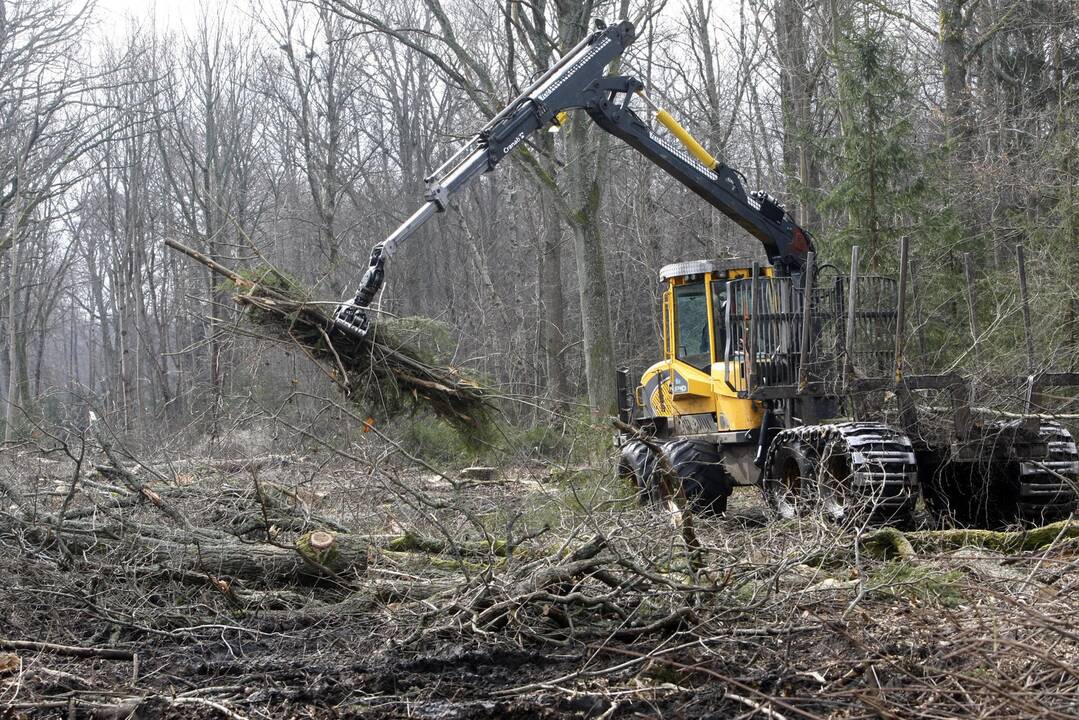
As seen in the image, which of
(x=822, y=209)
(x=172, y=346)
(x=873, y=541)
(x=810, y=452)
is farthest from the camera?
(x=172, y=346)

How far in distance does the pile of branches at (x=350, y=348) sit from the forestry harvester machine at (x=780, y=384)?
265 millimetres

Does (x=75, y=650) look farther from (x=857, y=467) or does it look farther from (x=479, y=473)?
(x=479, y=473)

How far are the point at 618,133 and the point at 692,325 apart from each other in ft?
6.75

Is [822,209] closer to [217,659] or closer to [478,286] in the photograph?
[217,659]

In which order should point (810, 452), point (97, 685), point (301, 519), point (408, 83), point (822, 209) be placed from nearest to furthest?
point (97, 685) → point (301, 519) → point (810, 452) → point (822, 209) → point (408, 83)

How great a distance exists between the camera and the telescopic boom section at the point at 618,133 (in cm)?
1036

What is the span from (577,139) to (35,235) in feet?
76.8

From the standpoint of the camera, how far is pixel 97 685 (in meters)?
5.47

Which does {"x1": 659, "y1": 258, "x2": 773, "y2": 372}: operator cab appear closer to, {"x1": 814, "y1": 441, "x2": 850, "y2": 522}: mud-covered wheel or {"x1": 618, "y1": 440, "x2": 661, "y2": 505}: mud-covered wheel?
{"x1": 618, "y1": 440, "x2": 661, "y2": 505}: mud-covered wheel

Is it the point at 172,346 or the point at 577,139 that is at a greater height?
the point at 577,139

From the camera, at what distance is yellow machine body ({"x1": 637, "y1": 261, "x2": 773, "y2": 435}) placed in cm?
1016

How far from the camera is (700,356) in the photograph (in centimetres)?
1091

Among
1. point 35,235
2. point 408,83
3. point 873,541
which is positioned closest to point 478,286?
point 408,83

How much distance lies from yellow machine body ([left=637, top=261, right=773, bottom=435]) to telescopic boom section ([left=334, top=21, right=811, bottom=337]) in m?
0.49
